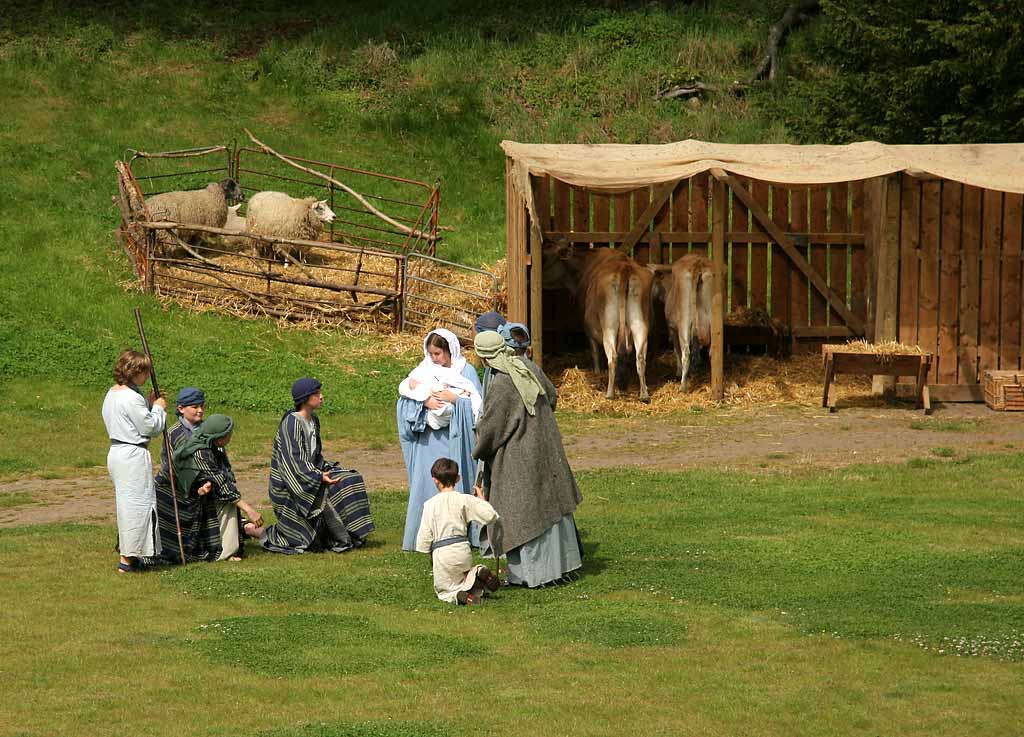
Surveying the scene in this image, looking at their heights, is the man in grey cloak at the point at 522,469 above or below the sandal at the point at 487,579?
above

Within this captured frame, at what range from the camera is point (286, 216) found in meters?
21.2

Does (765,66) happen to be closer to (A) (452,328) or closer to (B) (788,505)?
(A) (452,328)

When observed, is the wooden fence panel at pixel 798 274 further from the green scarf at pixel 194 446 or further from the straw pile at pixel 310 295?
the green scarf at pixel 194 446

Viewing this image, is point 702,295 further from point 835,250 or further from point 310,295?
point 310,295

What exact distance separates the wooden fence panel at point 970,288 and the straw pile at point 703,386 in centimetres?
109

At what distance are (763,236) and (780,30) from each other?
1277 cm

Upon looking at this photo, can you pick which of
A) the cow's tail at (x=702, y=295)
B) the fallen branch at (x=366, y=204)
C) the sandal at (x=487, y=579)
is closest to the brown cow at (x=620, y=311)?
the cow's tail at (x=702, y=295)

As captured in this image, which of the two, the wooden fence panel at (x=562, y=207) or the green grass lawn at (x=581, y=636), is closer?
the green grass lawn at (x=581, y=636)

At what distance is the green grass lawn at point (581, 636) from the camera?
21.4 feet

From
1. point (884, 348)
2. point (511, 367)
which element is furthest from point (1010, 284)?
point (511, 367)

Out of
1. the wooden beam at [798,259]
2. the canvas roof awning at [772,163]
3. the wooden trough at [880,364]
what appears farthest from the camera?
the wooden beam at [798,259]

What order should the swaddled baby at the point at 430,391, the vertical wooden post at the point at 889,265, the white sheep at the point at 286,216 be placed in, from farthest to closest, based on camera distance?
the white sheep at the point at 286,216 < the vertical wooden post at the point at 889,265 < the swaddled baby at the point at 430,391

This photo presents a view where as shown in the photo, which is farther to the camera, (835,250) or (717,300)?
(835,250)

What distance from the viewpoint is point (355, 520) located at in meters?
10.1
